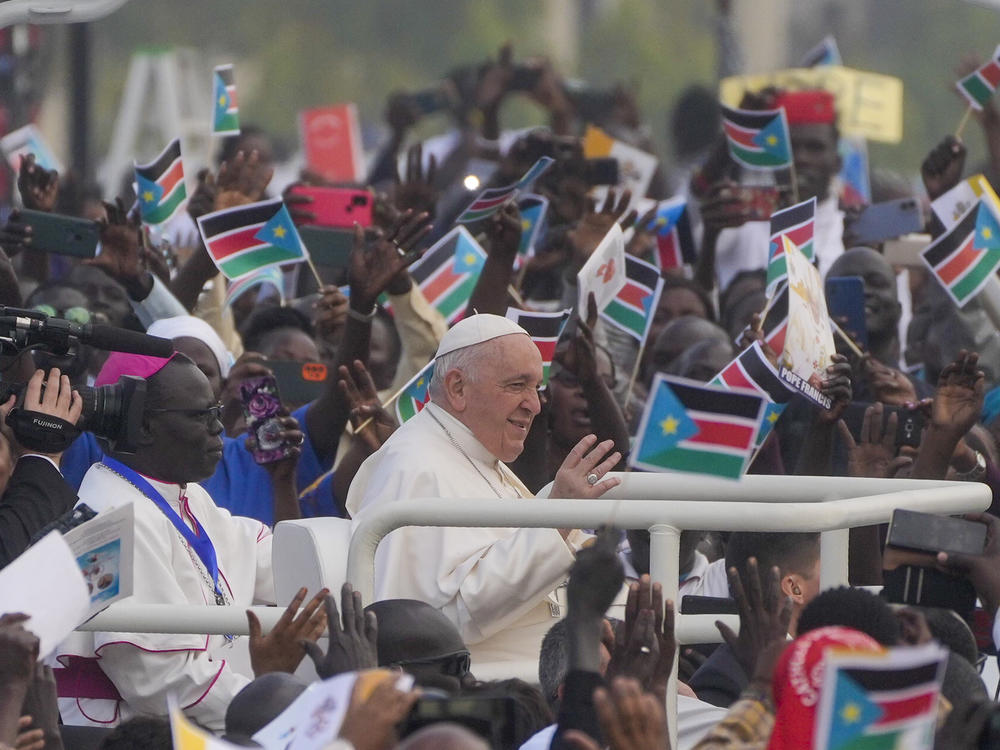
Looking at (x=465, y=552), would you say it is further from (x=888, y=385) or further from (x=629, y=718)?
(x=888, y=385)

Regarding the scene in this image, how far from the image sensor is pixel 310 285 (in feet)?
33.8

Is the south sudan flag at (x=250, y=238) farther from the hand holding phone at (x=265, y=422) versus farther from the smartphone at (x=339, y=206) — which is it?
the smartphone at (x=339, y=206)

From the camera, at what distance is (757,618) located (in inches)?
170

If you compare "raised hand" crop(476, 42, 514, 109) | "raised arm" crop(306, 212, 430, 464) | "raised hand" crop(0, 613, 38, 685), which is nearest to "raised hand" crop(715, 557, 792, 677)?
"raised hand" crop(0, 613, 38, 685)

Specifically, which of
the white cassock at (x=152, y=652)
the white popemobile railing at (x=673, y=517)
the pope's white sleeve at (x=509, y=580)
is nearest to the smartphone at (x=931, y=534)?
the white popemobile railing at (x=673, y=517)

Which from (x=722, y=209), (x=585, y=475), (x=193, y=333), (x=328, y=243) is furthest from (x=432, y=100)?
(x=585, y=475)

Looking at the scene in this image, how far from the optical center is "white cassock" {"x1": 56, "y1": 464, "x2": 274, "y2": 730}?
5262 millimetres

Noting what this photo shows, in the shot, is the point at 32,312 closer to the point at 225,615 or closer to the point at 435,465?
the point at 225,615

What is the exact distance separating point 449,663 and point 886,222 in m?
5.32

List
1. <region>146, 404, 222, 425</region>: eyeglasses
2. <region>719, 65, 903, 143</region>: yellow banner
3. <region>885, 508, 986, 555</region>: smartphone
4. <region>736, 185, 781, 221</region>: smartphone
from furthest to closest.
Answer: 1. <region>719, 65, 903, 143</region>: yellow banner
2. <region>736, 185, 781, 221</region>: smartphone
3. <region>146, 404, 222, 425</region>: eyeglasses
4. <region>885, 508, 986, 555</region>: smartphone

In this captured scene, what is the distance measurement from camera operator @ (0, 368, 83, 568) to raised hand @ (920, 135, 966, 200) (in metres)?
5.03

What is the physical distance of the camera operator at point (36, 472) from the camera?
16.7 feet

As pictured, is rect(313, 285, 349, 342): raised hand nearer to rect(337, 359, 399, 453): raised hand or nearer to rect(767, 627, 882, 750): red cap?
rect(337, 359, 399, 453): raised hand

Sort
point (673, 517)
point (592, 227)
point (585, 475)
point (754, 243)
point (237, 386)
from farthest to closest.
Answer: point (754, 243) → point (592, 227) → point (237, 386) → point (585, 475) → point (673, 517)
